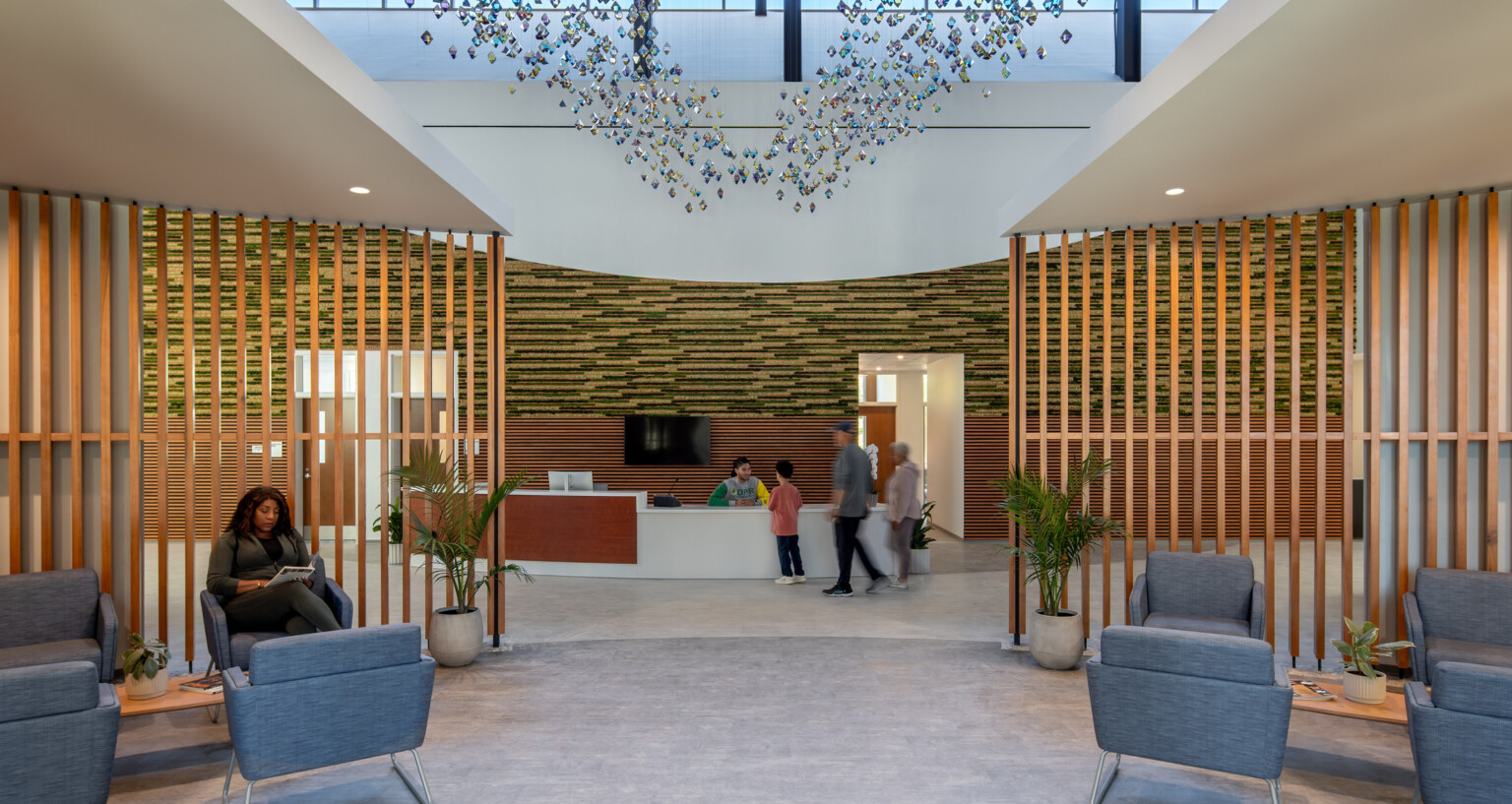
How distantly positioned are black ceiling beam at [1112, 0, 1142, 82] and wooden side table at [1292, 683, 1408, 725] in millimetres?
8517

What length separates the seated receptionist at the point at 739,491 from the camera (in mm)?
9859

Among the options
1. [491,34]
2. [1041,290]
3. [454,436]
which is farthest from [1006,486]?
[491,34]

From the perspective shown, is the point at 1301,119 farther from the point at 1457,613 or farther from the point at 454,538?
the point at 454,538

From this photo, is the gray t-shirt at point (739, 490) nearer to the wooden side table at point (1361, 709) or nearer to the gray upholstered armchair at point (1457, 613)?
the gray upholstered armchair at point (1457, 613)

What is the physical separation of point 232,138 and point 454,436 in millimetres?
2754

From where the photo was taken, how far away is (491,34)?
250 inches

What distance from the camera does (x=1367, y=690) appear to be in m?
4.15

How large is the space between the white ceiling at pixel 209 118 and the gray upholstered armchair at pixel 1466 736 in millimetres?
4748

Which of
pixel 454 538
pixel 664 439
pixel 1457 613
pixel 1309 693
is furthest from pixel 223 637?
pixel 664 439

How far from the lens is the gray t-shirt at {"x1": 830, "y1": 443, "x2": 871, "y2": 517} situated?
27.9 ft

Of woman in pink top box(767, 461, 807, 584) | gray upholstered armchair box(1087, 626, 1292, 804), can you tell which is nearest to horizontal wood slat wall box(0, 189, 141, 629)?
woman in pink top box(767, 461, 807, 584)

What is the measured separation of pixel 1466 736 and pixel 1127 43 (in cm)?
961

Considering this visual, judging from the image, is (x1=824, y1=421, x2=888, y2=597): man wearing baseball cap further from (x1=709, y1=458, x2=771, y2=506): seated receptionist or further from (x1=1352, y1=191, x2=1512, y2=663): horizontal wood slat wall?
(x1=1352, y1=191, x2=1512, y2=663): horizontal wood slat wall

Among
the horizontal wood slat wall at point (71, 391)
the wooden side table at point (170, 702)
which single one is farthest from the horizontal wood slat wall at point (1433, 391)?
the horizontal wood slat wall at point (71, 391)
